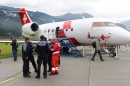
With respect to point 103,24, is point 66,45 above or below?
below

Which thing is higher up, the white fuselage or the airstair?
the white fuselage

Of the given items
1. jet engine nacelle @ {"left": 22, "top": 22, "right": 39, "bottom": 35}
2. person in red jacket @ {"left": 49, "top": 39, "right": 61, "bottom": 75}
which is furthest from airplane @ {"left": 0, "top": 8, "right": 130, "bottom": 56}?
→ person in red jacket @ {"left": 49, "top": 39, "right": 61, "bottom": 75}

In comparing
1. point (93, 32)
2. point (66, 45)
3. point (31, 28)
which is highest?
point (31, 28)

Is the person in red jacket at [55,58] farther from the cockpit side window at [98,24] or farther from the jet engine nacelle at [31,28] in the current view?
the jet engine nacelle at [31,28]

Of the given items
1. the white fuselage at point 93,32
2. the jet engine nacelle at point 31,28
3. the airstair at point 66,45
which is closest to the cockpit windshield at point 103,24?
the white fuselage at point 93,32

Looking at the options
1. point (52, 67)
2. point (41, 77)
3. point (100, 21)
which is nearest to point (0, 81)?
point (41, 77)

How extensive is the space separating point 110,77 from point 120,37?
7.26 m

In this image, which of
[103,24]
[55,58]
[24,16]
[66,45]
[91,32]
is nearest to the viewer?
[55,58]

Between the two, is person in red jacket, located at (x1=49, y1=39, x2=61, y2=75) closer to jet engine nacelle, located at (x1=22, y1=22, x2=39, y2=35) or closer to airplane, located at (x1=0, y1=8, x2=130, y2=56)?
airplane, located at (x1=0, y1=8, x2=130, y2=56)

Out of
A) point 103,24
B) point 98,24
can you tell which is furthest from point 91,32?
point 103,24

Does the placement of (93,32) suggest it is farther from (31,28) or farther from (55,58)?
(31,28)

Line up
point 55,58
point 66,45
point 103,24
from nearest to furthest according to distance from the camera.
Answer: point 55,58, point 103,24, point 66,45

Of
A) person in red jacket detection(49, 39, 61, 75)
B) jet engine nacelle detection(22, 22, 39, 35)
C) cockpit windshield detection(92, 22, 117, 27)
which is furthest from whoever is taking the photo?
jet engine nacelle detection(22, 22, 39, 35)

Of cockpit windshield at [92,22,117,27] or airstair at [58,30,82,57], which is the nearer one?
cockpit windshield at [92,22,117,27]
